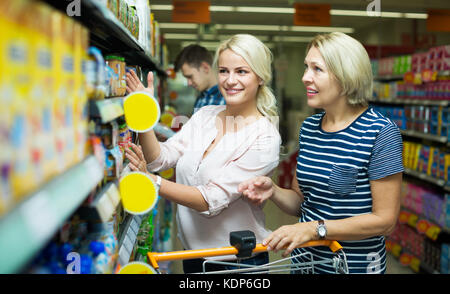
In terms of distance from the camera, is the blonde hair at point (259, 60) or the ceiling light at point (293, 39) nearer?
the blonde hair at point (259, 60)

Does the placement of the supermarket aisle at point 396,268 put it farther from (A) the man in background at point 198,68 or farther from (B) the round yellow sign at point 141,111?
(B) the round yellow sign at point 141,111

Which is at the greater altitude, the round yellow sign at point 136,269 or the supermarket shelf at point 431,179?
the round yellow sign at point 136,269

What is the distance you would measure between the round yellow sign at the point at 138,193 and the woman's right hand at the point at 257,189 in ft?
1.89

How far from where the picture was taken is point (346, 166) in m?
1.72

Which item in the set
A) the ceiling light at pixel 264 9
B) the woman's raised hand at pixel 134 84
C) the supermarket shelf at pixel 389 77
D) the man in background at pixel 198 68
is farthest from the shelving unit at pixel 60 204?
the ceiling light at pixel 264 9

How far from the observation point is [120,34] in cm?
144

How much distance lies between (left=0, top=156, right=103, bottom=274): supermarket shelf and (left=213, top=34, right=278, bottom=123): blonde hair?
3.85 feet

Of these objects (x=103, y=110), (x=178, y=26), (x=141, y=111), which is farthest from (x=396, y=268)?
(x=178, y=26)

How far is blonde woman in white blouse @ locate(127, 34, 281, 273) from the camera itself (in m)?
1.78

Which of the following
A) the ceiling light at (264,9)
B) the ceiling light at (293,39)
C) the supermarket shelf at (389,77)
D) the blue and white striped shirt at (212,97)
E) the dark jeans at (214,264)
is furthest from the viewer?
the ceiling light at (293,39)

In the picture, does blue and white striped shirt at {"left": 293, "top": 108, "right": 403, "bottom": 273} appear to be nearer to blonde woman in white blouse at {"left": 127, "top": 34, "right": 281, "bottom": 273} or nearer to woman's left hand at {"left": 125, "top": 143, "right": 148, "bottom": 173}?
blonde woman in white blouse at {"left": 127, "top": 34, "right": 281, "bottom": 273}

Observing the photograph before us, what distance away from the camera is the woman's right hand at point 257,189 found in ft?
5.50

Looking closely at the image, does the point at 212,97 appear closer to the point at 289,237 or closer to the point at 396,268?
the point at 289,237

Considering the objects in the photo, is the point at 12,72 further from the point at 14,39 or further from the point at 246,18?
the point at 246,18
